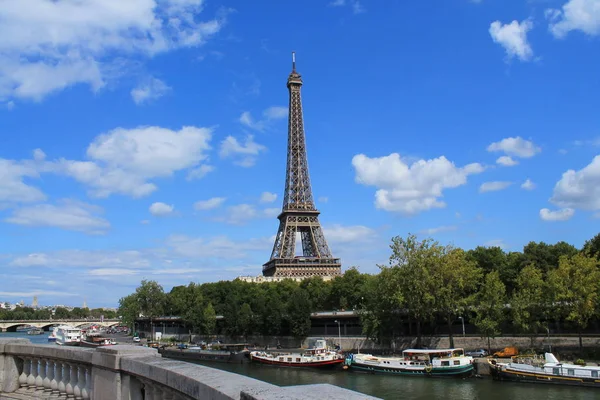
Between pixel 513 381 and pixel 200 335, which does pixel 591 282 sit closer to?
pixel 513 381

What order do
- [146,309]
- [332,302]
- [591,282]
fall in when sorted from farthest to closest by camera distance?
[146,309], [332,302], [591,282]

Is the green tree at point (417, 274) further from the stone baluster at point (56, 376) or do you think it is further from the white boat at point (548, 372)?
the stone baluster at point (56, 376)

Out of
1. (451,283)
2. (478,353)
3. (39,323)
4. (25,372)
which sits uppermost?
(451,283)

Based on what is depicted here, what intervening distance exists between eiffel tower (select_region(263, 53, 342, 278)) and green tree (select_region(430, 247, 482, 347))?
194 feet

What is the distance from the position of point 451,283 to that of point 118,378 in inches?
2124

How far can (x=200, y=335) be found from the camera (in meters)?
94.8

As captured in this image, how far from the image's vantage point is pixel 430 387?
41875 mm

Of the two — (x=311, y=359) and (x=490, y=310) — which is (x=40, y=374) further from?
(x=490, y=310)

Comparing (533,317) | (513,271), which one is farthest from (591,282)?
(513,271)

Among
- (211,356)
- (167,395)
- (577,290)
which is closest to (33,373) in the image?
(167,395)

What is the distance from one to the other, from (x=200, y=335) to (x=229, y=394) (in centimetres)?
9397

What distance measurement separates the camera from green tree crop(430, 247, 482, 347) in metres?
56.6

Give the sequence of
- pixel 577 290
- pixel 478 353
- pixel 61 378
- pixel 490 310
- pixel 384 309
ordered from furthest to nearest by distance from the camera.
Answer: pixel 384 309 < pixel 490 310 < pixel 478 353 < pixel 577 290 < pixel 61 378

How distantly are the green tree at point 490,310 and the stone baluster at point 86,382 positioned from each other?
1908 inches
